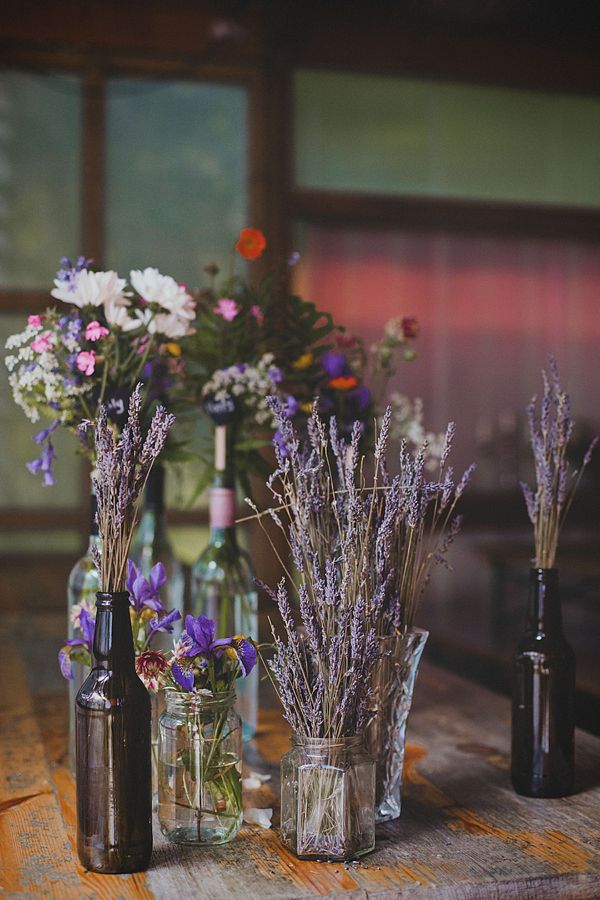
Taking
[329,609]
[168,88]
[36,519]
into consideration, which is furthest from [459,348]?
[329,609]

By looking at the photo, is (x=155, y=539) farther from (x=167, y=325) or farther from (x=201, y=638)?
(x=201, y=638)

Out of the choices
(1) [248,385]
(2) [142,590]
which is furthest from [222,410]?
(2) [142,590]

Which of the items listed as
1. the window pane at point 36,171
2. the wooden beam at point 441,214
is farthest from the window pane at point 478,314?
the window pane at point 36,171

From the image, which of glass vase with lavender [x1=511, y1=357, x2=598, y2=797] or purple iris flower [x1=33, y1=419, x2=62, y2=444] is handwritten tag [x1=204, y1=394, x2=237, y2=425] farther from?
glass vase with lavender [x1=511, y1=357, x2=598, y2=797]

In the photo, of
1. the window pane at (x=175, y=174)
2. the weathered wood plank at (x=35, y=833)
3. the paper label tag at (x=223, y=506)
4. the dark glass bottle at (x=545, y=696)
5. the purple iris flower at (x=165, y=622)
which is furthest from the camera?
the window pane at (x=175, y=174)

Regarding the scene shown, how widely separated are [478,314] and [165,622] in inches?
162

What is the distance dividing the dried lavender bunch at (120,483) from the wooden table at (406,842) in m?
0.28

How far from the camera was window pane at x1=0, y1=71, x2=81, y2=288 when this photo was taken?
414cm

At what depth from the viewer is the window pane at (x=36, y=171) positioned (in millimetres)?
4137

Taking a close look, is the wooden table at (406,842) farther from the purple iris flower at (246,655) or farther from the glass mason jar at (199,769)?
the purple iris flower at (246,655)

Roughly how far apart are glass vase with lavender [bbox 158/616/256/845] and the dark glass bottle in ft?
1.16

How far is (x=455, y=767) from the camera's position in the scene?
53.0 inches

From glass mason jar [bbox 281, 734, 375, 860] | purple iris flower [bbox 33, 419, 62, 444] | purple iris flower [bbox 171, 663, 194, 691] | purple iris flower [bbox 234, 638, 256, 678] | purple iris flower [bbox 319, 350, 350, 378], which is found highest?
purple iris flower [bbox 319, 350, 350, 378]

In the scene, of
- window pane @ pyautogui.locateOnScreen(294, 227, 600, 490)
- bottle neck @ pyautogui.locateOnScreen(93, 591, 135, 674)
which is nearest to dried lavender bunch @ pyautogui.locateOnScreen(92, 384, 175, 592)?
bottle neck @ pyautogui.locateOnScreen(93, 591, 135, 674)
